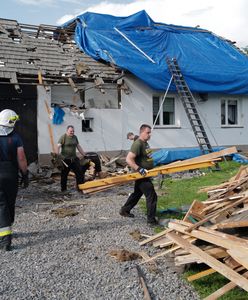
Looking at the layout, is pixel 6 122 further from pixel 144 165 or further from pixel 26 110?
pixel 26 110

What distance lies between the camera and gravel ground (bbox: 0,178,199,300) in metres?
4.40

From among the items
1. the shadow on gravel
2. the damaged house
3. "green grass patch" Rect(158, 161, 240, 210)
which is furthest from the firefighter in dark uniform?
the damaged house

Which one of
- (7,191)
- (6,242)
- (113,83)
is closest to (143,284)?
(6,242)

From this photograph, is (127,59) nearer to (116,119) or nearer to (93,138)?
(116,119)

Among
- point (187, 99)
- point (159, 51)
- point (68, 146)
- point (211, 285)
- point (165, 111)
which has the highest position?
point (159, 51)

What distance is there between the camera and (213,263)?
4.25 metres

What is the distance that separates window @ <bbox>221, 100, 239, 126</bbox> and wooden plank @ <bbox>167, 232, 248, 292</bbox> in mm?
13534

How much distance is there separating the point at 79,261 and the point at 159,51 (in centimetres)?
1310

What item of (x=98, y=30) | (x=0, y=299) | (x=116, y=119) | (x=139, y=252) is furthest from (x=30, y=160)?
(x=0, y=299)

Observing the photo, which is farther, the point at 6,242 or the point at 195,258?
the point at 6,242

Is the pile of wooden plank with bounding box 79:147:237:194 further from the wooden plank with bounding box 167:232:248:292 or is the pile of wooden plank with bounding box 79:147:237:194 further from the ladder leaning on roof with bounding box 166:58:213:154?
the ladder leaning on roof with bounding box 166:58:213:154

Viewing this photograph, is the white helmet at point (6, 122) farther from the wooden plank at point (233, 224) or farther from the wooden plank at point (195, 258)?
the wooden plank at point (233, 224)

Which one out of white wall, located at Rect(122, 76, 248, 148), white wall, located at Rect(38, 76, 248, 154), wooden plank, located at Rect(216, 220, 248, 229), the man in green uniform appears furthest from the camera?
white wall, located at Rect(122, 76, 248, 148)

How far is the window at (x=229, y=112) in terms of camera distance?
1775 centimetres
